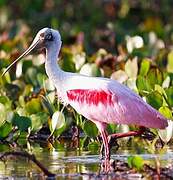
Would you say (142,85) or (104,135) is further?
(142,85)

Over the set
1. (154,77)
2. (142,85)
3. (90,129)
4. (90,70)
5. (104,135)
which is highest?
(90,70)

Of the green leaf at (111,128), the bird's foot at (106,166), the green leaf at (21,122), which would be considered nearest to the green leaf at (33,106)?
the green leaf at (21,122)

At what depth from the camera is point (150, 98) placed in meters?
11.9

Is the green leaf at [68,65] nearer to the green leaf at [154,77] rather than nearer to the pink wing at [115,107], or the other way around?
the green leaf at [154,77]

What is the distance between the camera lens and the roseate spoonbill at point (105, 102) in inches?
414

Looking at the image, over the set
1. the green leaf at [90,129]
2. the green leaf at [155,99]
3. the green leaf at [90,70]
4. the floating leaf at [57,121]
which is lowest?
the green leaf at [90,129]

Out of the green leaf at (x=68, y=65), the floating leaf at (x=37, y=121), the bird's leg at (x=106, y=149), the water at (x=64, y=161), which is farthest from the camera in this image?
the green leaf at (x=68, y=65)

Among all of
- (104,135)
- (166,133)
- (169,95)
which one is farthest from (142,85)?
(104,135)

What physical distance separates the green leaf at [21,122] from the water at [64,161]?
9.1 inches

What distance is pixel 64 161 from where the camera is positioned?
10578mm

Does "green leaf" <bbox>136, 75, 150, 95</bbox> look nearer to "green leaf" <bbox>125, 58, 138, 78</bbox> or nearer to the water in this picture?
the water

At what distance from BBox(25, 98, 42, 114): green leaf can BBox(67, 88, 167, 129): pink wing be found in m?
1.93

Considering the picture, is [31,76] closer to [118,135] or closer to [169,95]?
[169,95]

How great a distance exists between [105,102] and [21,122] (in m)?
1.71
